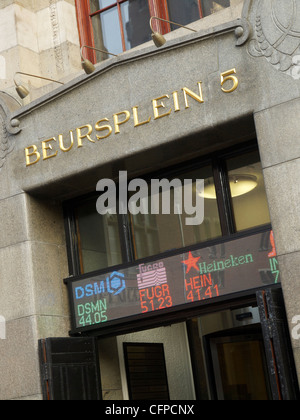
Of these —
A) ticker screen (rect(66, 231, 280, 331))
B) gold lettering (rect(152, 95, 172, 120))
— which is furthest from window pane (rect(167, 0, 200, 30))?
ticker screen (rect(66, 231, 280, 331))

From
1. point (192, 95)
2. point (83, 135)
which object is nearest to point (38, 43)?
point (83, 135)

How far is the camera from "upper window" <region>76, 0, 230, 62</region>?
460 inches

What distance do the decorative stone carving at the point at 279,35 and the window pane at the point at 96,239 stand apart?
140 inches

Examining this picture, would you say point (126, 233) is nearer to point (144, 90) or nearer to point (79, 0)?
point (144, 90)

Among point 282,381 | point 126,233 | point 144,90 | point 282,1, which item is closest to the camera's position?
point 282,381

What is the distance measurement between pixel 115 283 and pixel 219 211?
6.33 feet

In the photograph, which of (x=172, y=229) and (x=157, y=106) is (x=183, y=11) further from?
(x=172, y=229)

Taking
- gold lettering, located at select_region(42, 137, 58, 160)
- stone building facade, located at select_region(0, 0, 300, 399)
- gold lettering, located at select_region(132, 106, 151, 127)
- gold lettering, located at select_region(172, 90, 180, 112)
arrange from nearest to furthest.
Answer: stone building facade, located at select_region(0, 0, 300, 399) < gold lettering, located at select_region(172, 90, 180, 112) < gold lettering, located at select_region(132, 106, 151, 127) < gold lettering, located at select_region(42, 137, 58, 160)

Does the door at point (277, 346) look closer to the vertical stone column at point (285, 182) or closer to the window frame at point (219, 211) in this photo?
the vertical stone column at point (285, 182)

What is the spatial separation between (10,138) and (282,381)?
5787mm

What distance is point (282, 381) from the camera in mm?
8984

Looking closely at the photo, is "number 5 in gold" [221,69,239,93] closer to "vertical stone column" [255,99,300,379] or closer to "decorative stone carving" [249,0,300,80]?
"decorative stone carving" [249,0,300,80]

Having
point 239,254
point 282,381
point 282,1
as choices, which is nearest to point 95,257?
point 239,254

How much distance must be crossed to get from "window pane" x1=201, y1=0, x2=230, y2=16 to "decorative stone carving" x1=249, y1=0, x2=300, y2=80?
1.55 metres
